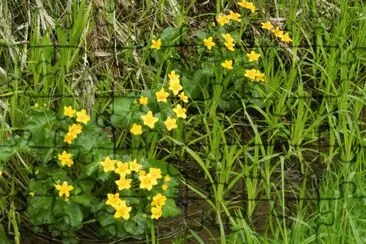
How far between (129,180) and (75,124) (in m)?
0.24

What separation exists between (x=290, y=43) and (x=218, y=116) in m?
0.60

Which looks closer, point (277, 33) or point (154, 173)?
point (154, 173)

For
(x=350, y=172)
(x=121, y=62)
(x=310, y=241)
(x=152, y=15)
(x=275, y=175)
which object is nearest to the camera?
(x=310, y=241)

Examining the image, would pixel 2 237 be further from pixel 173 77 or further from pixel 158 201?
pixel 173 77

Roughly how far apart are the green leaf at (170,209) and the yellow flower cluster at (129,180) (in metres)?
0.03

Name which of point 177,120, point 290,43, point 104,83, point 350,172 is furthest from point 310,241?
point 290,43

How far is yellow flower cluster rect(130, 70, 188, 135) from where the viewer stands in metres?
2.46

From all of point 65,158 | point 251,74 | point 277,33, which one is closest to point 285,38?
point 277,33

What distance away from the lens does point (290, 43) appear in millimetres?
3291

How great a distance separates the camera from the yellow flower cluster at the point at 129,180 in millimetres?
2293

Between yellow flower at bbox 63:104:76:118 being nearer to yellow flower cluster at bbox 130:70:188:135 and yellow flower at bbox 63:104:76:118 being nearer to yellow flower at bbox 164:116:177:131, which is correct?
yellow flower cluster at bbox 130:70:188:135

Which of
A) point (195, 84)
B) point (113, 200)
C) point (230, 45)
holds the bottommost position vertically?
point (113, 200)

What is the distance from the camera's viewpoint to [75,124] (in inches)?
94.9

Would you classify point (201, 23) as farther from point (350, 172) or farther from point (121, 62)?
point (350, 172)
